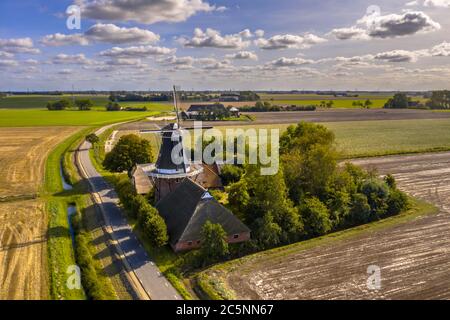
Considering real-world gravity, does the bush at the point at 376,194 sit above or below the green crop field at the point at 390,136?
below

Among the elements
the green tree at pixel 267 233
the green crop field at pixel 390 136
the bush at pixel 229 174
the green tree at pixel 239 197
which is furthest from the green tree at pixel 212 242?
the green crop field at pixel 390 136

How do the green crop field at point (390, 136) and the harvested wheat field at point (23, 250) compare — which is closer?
the harvested wheat field at point (23, 250)

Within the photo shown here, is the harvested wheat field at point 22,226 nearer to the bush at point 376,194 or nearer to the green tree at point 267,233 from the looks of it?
the green tree at point 267,233

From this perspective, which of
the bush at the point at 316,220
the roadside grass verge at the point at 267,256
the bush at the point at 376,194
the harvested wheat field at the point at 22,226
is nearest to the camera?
the roadside grass verge at the point at 267,256

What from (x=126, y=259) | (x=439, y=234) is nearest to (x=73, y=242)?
(x=126, y=259)

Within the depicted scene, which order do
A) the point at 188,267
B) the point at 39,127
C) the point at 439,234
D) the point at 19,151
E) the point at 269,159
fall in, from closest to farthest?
the point at 188,267, the point at 439,234, the point at 269,159, the point at 19,151, the point at 39,127

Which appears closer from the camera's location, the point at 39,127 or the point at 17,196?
the point at 17,196
